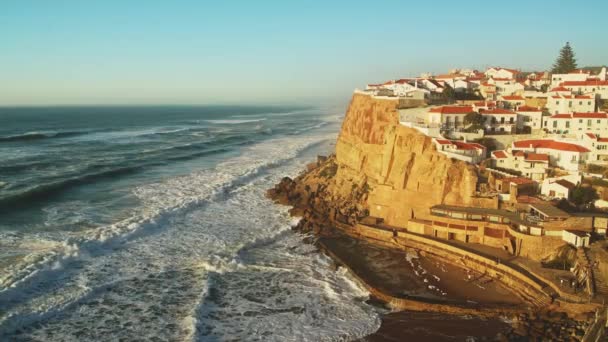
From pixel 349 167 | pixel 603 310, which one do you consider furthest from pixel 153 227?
A: pixel 603 310

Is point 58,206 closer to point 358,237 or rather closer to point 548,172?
point 358,237

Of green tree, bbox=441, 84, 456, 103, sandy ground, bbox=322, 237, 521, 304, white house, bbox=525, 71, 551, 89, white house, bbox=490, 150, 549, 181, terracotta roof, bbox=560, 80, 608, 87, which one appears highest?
white house, bbox=525, 71, 551, 89

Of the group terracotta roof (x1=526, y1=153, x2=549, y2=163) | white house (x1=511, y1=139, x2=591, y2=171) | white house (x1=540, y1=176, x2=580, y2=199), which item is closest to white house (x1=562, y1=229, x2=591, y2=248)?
white house (x1=540, y1=176, x2=580, y2=199)

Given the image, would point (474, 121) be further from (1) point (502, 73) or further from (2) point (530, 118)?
(1) point (502, 73)

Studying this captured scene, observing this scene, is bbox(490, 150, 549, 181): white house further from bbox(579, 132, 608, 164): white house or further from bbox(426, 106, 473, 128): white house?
bbox(426, 106, 473, 128): white house

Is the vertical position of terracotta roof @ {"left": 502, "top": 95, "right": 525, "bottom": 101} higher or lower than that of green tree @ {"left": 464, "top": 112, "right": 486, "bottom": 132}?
higher
